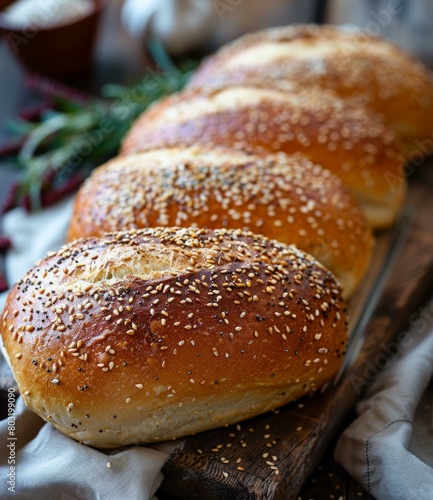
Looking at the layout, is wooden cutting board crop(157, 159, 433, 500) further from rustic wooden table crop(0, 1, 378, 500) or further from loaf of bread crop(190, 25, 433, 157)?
rustic wooden table crop(0, 1, 378, 500)

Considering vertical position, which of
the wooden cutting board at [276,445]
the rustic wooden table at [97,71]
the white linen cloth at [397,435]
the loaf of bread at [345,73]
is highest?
the rustic wooden table at [97,71]

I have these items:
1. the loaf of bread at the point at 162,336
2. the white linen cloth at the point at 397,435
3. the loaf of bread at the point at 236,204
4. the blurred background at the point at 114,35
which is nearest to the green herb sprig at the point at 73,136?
the blurred background at the point at 114,35

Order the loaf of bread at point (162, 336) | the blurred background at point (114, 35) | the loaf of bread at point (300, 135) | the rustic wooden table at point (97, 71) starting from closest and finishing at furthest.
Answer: the loaf of bread at point (162, 336)
the loaf of bread at point (300, 135)
the rustic wooden table at point (97, 71)
the blurred background at point (114, 35)

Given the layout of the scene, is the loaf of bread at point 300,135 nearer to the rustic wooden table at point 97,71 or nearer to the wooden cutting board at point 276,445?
the wooden cutting board at point 276,445

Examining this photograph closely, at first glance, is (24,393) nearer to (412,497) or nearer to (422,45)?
(412,497)

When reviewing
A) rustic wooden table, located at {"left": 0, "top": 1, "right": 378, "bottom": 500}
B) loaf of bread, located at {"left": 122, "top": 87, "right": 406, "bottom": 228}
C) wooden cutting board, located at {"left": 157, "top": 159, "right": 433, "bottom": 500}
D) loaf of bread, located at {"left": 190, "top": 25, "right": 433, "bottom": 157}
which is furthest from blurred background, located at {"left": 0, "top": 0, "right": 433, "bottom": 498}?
wooden cutting board, located at {"left": 157, "top": 159, "right": 433, "bottom": 500}
